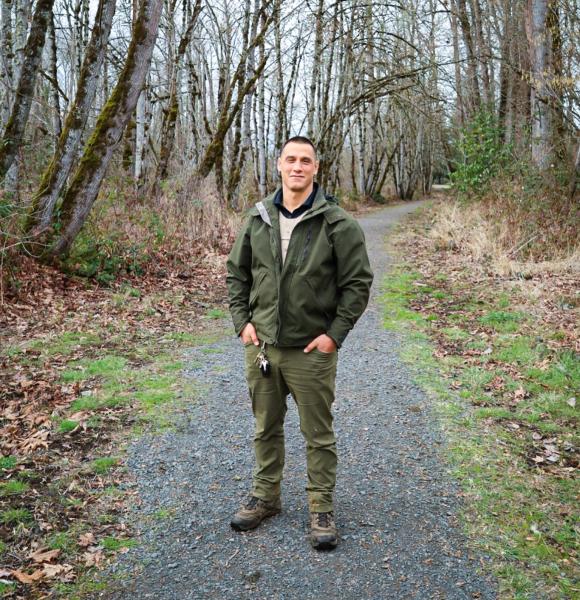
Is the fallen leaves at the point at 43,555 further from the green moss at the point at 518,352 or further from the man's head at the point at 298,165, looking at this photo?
the green moss at the point at 518,352

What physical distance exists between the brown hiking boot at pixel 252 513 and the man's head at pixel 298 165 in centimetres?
194

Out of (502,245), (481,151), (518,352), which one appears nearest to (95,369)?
(518,352)

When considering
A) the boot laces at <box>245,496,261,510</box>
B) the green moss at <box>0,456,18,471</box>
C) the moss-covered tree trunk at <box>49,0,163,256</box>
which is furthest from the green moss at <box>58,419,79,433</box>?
the moss-covered tree trunk at <box>49,0,163,256</box>

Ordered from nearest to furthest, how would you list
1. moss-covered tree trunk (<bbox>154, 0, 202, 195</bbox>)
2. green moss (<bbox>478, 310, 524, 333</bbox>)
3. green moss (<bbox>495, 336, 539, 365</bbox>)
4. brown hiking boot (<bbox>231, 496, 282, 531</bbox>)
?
brown hiking boot (<bbox>231, 496, 282, 531</bbox>) < green moss (<bbox>495, 336, 539, 365</bbox>) < green moss (<bbox>478, 310, 524, 333</bbox>) < moss-covered tree trunk (<bbox>154, 0, 202, 195</bbox>)

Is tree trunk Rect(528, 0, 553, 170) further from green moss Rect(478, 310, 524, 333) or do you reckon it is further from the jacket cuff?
the jacket cuff

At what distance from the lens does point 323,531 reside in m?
3.36

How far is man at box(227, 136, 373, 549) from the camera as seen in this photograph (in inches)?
125

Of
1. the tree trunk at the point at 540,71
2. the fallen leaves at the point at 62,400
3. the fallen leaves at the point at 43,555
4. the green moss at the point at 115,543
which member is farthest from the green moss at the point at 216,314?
the tree trunk at the point at 540,71

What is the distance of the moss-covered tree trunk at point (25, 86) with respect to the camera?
29.5 ft

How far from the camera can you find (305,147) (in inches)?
126

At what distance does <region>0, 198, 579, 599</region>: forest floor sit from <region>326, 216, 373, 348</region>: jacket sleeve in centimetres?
134

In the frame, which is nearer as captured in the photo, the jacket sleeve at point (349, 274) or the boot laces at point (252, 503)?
the jacket sleeve at point (349, 274)

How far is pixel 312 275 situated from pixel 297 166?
605mm

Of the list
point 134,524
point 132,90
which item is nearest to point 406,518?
point 134,524
